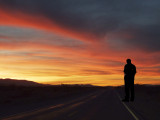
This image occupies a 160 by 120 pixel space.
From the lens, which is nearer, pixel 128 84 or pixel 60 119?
pixel 60 119

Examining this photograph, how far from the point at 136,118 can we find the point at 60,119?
3010mm

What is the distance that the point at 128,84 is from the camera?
50.2 feet

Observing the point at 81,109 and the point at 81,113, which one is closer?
the point at 81,113

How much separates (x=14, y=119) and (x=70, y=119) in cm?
237

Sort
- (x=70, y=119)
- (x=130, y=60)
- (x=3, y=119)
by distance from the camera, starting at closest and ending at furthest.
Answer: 1. (x=70, y=119)
2. (x=3, y=119)
3. (x=130, y=60)

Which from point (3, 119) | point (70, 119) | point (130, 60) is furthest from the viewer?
point (130, 60)

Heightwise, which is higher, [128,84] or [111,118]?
[128,84]

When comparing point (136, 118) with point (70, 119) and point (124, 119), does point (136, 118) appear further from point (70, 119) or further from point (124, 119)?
point (70, 119)

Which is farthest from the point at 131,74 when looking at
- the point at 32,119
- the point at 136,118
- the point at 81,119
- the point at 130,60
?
the point at 32,119

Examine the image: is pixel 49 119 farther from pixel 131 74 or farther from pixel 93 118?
pixel 131 74

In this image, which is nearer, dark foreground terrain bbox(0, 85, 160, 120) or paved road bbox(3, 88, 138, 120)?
paved road bbox(3, 88, 138, 120)

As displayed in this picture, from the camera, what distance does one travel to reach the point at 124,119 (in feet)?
34.0

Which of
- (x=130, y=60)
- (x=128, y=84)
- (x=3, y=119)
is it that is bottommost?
(x=3, y=119)

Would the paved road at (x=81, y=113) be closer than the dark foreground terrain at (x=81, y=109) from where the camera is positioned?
Yes
